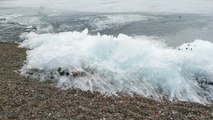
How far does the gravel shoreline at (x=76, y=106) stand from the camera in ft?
19.7

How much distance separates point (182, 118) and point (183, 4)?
14.4 m

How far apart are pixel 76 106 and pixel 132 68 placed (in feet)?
6.43

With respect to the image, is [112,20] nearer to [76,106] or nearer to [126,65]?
[126,65]

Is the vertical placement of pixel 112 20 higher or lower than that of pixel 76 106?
higher

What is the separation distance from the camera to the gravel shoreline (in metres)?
6.00

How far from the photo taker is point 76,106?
6.32 metres

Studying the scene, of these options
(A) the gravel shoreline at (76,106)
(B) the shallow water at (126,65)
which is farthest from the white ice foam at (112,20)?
(A) the gravel shoreline at (76,106)

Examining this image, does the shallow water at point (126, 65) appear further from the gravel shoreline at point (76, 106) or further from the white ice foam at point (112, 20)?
the white ice foam at point (112, 20)

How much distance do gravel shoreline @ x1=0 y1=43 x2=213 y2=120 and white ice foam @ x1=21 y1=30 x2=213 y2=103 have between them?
0.40 meters

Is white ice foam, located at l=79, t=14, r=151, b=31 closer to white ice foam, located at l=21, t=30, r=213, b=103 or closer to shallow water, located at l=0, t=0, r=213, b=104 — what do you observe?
shallow water, located at l=0, t=0, r=213, b=104

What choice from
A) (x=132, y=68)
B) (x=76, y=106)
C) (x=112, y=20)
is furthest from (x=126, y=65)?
(x=112, y=20)

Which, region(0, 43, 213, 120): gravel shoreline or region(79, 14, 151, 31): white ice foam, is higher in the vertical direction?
region(79, 14, 151, 31): white ice foam

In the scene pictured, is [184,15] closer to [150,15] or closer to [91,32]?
[150,15]

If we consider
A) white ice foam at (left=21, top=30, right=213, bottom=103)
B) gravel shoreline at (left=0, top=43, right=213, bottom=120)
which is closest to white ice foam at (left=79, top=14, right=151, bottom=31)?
white ice foam at (left=21, top=30, right=213, bottom=103)
